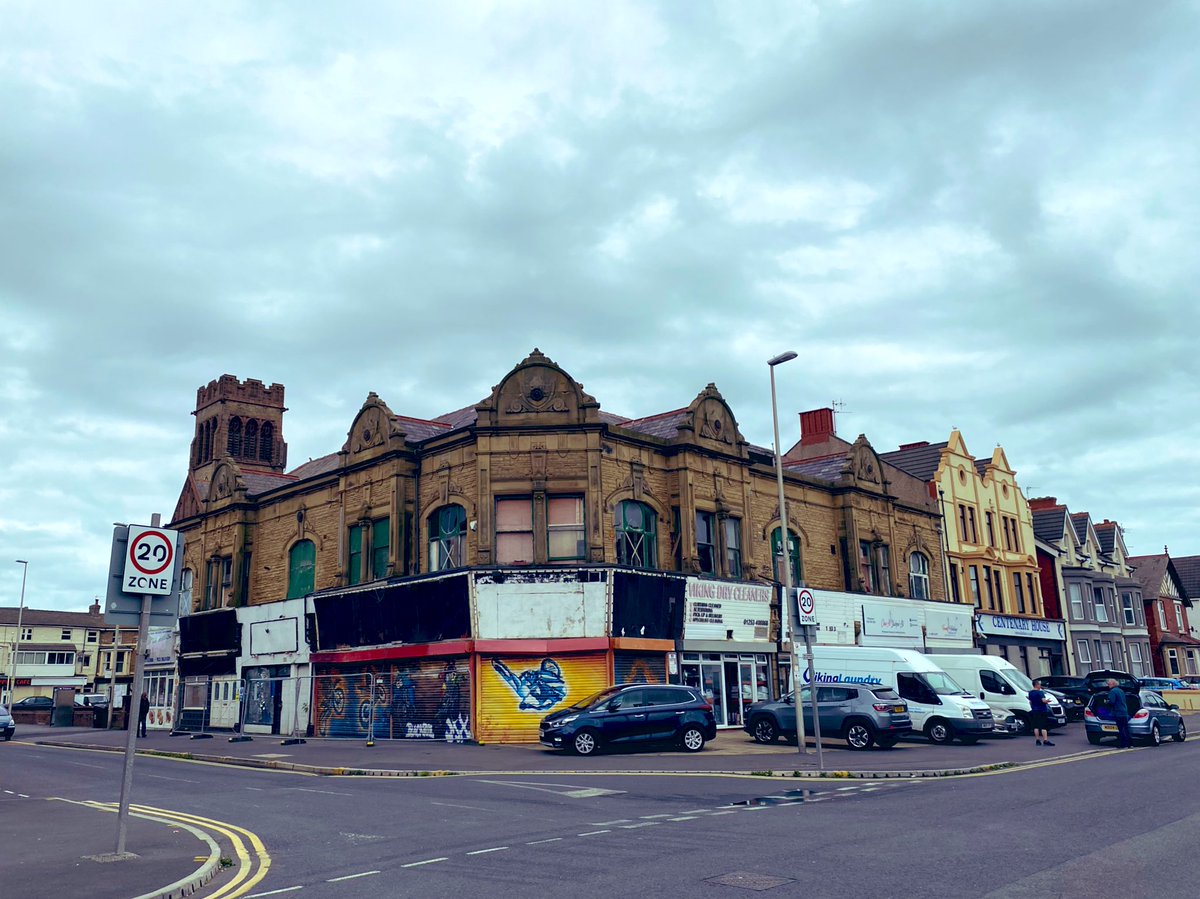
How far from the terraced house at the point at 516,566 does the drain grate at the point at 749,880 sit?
1538cm

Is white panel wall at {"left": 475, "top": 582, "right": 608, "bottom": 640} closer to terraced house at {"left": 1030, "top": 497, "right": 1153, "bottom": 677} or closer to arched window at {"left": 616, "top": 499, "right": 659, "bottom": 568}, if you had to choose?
arched window at {"left": 616, "top": 499, "right": 659, "bottom": 568}

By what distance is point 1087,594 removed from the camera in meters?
54.6

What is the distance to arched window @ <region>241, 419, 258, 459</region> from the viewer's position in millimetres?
64625

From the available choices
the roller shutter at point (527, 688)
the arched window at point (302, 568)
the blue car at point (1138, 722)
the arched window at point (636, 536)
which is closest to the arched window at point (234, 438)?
the arched window at point (302, 568)

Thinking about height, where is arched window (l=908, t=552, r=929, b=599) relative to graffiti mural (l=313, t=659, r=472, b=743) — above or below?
above

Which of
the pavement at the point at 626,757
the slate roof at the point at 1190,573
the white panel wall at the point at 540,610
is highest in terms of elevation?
the slate roof at the point at 1190,573

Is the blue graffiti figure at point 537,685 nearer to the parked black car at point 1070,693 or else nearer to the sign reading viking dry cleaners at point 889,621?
the sign reading viking dry cleaners at point 889,621

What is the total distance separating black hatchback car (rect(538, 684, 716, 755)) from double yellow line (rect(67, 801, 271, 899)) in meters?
10.3

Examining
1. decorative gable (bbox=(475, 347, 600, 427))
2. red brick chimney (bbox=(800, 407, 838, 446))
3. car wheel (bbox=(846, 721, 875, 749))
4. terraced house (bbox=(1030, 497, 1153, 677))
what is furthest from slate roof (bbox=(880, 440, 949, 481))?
car wheel (bbox=(846, 721, 875, 749))

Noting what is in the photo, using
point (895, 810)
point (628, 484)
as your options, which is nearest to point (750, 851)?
point (895, 810)

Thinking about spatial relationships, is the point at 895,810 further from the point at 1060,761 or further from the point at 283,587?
the point at 283,587

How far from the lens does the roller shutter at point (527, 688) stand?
2805 cm

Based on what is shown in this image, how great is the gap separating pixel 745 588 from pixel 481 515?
969cm

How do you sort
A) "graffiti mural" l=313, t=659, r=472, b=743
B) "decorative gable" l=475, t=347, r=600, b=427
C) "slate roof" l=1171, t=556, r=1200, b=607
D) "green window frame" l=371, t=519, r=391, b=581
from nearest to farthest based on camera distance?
"graffiti mural" l=313, t=659, r=472, b=743, "decorative gable" l=475, t=347, r=600, b=427, "green window frame" l=371, t=519, r=391, b=581, "slate roof" l=1171, t=556, r=1200, b=607
